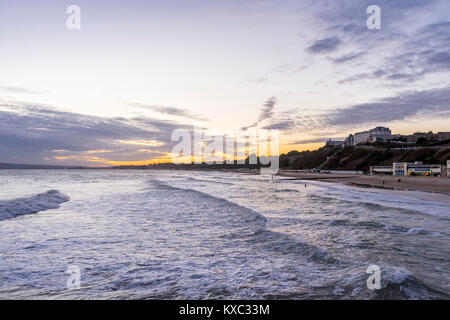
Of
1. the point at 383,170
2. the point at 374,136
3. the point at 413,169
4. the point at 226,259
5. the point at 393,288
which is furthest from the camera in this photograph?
the point at 374,136

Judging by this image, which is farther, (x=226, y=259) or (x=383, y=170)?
(x=383, y=170)

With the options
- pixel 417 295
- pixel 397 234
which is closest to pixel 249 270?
pixel 417 295

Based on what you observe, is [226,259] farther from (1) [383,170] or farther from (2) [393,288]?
(1) [383,170]

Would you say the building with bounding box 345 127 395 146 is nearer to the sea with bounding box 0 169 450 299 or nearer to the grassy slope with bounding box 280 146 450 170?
the grassy slope with bounding box 280 146 450 170

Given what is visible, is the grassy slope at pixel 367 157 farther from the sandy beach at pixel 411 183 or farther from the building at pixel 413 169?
the sandy beach at pixel 411 183

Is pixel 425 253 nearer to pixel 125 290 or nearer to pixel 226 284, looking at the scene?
pixel 226 284

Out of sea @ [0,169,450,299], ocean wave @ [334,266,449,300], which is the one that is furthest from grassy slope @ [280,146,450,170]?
ocean wave @ [334,266,449,300]

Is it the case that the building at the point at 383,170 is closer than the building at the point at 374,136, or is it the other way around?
the building at the point at 383,170

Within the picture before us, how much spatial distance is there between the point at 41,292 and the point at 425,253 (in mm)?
11031

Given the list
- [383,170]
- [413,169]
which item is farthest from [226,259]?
[383,170]

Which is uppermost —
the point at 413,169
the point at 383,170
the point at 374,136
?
the point at 374,136

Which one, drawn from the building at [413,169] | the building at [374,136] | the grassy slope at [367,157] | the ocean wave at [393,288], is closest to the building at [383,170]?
the building at [413,169]

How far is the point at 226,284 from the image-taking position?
629cm

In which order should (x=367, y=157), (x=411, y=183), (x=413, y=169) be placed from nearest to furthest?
(x=411, y=183)
(x=413, y=169)
(x=367, y=157)
